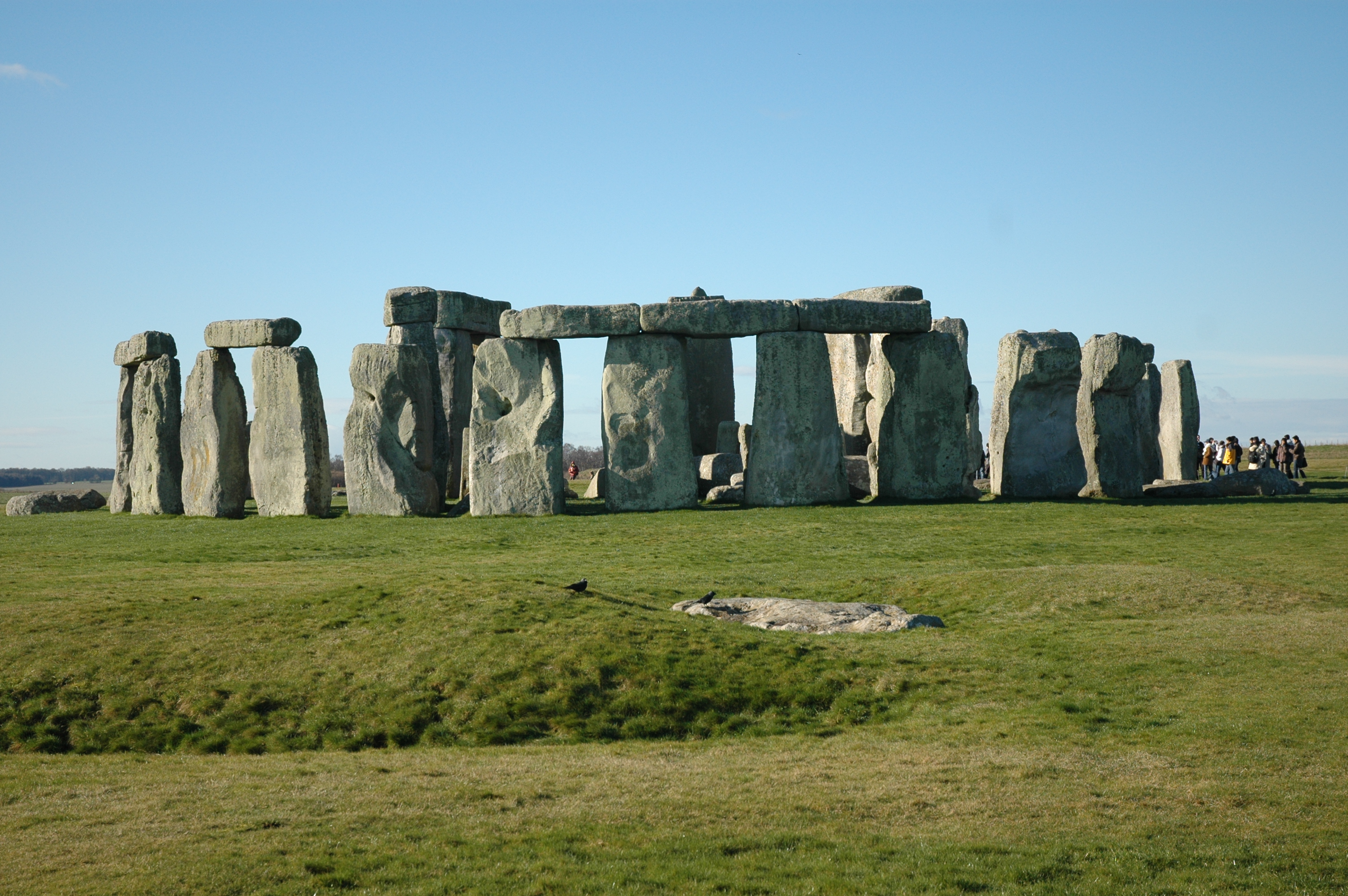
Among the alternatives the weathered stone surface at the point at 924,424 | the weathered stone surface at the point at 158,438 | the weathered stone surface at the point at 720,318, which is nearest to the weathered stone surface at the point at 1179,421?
the weathered stone surface at the point at 924,424

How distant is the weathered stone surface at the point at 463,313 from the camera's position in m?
31.8

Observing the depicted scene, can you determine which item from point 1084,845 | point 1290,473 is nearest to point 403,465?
point 1084,845

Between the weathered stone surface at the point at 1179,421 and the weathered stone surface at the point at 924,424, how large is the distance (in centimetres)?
1056

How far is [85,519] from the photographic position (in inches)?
1110

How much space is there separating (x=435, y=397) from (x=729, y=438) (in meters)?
7.26

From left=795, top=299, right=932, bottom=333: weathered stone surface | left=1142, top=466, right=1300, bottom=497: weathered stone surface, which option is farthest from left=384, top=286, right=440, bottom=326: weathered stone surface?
left=1142, top=466, right=1300, bottom=497: weathered stone surface

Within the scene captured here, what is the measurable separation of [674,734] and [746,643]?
214 centimetres

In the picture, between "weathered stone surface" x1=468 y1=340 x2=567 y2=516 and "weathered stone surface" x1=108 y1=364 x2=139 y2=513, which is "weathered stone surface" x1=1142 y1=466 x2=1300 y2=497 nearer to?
"weathered stone surface" x1=468 y1=340 x2=567 y2=516

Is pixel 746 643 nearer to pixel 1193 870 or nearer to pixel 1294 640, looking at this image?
pixel 1294 640

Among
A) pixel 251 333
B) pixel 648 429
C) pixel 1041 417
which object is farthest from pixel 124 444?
pixel 1041 417

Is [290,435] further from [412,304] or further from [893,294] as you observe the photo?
[893,294]

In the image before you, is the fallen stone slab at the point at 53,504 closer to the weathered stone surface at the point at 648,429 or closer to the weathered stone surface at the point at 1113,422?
the weathered stone surface at the point at 648,429

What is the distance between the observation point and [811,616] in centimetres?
1475

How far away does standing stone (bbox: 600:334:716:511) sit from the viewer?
82.9 ft
